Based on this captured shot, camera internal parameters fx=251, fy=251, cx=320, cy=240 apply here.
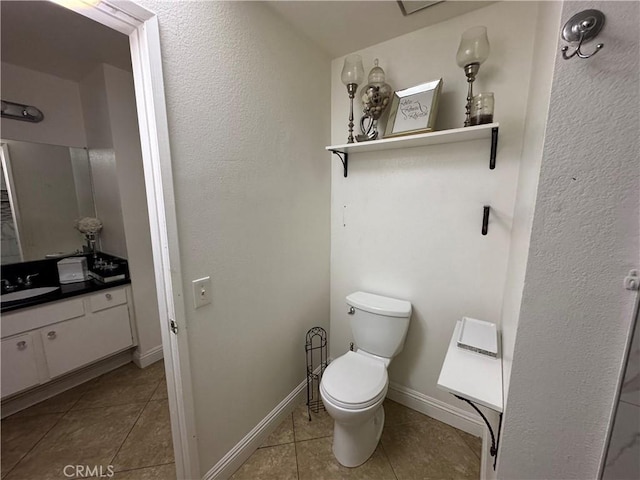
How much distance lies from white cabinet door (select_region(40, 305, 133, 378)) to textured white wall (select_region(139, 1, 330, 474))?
1.34 metres

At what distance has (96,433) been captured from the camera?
5.01ft

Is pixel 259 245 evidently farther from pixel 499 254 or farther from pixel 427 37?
pixel 427 37

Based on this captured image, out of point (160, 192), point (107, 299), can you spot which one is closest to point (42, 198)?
point (107, 299)

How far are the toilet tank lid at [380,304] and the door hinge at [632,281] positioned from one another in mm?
1006

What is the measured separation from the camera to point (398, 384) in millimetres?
1764

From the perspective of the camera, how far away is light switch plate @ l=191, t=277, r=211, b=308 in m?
1.07

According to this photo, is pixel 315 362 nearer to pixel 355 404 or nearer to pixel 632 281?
pixel 355 404

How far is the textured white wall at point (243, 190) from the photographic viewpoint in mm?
1000

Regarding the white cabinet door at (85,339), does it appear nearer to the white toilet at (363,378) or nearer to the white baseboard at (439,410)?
the white toilet at (363,378)

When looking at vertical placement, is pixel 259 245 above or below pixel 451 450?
above

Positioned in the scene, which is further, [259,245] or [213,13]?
[259,245]

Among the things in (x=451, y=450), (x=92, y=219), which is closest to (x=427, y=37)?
(x=451, y=450)

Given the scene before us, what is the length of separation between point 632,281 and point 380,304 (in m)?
1.11

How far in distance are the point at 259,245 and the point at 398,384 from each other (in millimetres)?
1385
